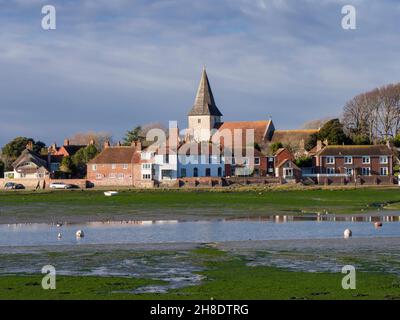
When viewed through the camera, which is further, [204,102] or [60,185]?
[204,102]

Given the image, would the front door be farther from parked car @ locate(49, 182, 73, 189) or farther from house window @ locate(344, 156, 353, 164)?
parked car @ locate(49, 182, 73, 189)

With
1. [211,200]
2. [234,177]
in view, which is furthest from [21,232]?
[234,177]

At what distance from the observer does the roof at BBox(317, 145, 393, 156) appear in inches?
4299

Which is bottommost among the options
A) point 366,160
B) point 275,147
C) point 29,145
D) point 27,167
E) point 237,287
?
point 237,287

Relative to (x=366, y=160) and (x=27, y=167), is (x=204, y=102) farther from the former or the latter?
(x=366, y=160)

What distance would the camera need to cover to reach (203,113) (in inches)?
5561

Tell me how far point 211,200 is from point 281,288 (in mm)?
51298

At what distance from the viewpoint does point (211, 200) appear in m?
75.8

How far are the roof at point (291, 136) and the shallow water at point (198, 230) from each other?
75.2 meters

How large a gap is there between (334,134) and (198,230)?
249 ft

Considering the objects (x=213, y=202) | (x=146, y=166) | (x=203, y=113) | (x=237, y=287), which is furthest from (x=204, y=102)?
(x=237, y=287)

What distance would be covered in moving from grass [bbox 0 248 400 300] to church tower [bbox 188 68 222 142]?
113 m
